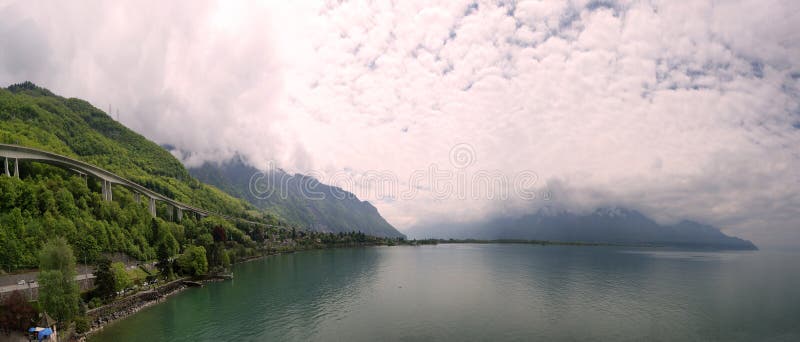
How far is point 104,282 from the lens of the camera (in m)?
60.2

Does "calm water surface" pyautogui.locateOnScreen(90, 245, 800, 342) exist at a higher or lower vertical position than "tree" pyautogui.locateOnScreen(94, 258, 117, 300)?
lower

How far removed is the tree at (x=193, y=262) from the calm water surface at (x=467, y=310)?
744 cm

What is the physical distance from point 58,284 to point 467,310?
64293 millimetres

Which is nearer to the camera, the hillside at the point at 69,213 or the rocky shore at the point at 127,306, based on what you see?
the rocky shore at the point at 127,306

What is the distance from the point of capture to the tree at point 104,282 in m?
59.8

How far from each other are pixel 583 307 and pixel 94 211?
4426 inches

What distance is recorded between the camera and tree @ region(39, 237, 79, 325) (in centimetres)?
4684

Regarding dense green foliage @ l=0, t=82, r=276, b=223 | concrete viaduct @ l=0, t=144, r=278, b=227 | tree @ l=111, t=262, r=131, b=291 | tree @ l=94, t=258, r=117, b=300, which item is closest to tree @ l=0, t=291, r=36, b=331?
tree @ l=94, t=258, r=117, b=300

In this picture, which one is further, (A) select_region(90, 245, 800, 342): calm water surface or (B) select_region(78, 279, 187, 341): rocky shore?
(A) select_region(90, 245, 800, 342): calm water surface

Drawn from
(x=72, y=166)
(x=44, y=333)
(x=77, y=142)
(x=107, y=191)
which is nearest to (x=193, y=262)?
(x=107, y=191)

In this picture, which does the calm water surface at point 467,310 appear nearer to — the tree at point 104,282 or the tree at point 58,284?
the tree at point 58,284

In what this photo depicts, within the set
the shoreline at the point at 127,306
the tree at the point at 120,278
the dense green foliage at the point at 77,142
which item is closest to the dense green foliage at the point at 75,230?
the tree at the point at 120,278

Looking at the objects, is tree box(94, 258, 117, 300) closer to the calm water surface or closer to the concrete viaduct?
the calm water surface

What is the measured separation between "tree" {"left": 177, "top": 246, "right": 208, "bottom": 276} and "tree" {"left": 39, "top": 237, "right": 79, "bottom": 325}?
42508mm
